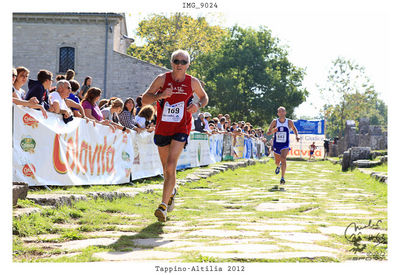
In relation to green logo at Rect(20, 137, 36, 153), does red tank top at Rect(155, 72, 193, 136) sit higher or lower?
higher

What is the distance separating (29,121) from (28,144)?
320 mm

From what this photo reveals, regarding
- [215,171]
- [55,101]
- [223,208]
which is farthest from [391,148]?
[215,171]

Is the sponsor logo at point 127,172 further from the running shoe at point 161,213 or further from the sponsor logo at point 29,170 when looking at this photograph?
the running shoe at point 161,213

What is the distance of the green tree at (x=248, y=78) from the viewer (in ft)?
157

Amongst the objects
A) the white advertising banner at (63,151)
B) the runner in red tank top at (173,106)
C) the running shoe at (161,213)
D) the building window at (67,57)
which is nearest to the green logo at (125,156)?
the white advertising banner at (63,151)

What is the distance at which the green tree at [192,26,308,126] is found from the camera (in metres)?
47.9

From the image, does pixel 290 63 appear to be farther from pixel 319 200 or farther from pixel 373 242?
pixel 373 242

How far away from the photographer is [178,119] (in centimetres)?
614

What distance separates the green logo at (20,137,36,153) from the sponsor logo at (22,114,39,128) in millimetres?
202

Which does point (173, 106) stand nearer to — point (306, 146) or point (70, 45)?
point (70, 45)

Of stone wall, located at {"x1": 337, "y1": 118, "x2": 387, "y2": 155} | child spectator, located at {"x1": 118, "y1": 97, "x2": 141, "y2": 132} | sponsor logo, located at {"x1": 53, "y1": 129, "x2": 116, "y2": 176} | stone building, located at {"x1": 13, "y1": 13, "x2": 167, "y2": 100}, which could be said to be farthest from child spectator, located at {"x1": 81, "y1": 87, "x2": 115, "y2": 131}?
stone building, located at {"x1": 13, "y1": 13, "x2": 167, "y2": 100}

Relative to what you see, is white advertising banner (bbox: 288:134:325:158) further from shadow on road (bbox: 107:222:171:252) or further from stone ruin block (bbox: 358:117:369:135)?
shadow on road (bbox: 107:222:171:252)

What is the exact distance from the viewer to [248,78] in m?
49.3

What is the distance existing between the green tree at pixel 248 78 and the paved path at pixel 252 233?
3913cm
